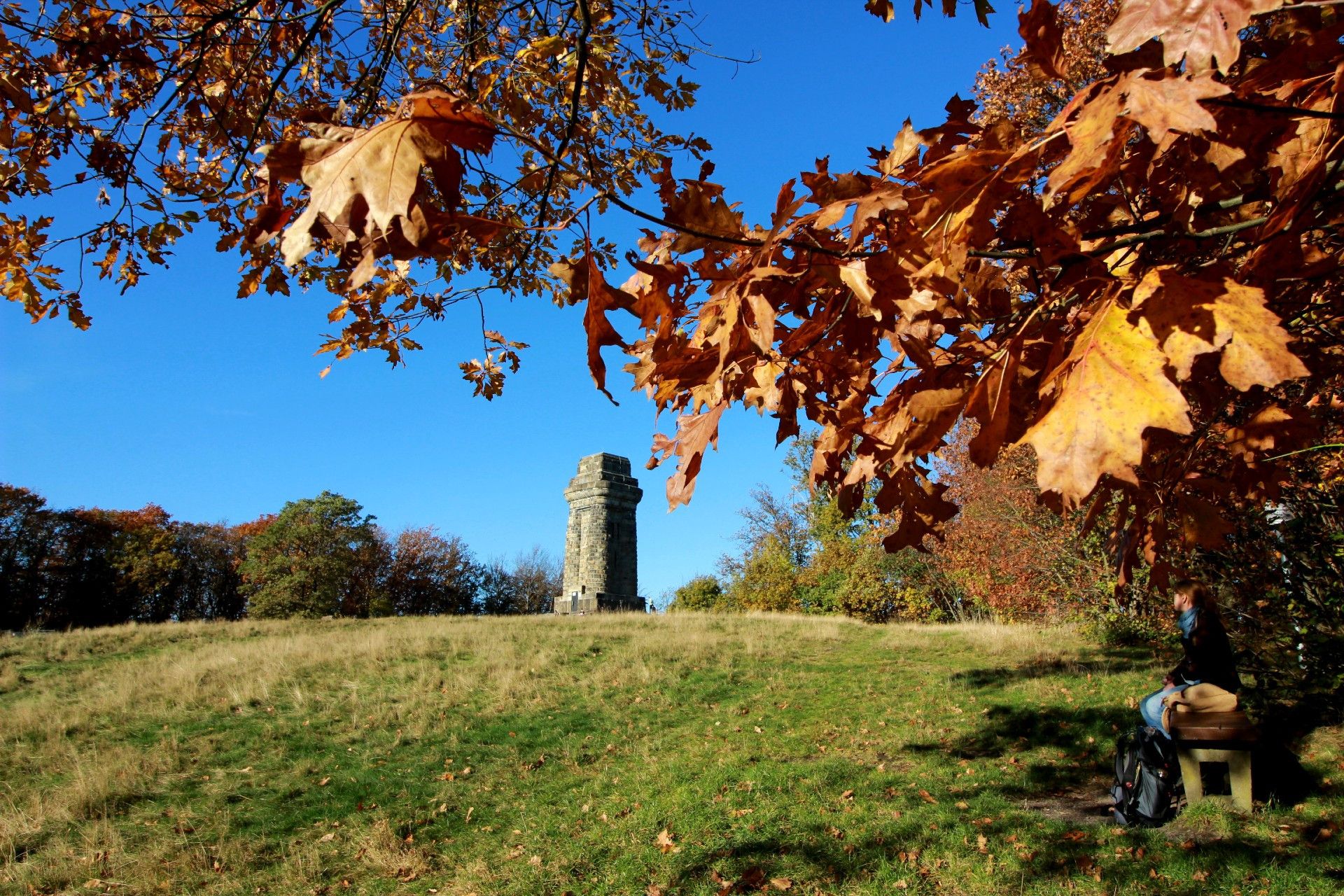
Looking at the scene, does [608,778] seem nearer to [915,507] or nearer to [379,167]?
[915,507]

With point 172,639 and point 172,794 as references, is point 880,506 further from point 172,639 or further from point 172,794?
point 172,639

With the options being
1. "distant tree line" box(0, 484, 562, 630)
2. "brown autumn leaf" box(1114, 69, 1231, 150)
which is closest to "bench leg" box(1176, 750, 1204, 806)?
"brown autumn leaf" box(1114, 69, 1231, 150)

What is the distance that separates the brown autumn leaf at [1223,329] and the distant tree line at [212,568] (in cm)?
3004

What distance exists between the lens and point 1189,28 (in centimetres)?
86

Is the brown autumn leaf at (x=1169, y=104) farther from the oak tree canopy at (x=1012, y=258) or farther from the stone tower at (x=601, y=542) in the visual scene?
the stone tower at (x=601, y=542)

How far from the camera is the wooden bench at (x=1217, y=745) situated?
447 cm

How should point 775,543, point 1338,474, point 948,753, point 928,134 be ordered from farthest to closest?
1. point 775,543
2. point 948,753
3. point 1338,474
4. point 928,134

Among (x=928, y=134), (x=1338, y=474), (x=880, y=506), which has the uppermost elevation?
(x=928, y=134)

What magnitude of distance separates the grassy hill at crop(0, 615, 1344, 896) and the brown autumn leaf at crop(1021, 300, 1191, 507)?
4163 mm

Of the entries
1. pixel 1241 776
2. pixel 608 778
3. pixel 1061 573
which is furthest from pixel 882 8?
pixel 1061 573

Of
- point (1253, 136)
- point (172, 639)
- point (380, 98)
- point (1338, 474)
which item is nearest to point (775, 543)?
point (172, 639)

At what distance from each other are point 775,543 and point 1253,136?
26.9m

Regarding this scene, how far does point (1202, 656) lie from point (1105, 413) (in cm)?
527

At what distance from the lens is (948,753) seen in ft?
21.5
